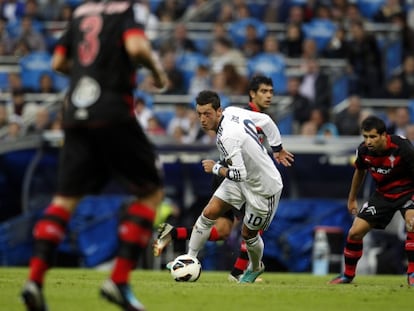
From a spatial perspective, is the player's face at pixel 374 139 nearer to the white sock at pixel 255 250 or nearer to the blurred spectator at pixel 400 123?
the white sock at pixel 255 250

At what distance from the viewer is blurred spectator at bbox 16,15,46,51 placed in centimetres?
2319

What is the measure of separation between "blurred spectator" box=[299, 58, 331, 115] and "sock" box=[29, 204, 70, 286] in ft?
44.5

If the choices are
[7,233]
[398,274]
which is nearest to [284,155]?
[398,274]

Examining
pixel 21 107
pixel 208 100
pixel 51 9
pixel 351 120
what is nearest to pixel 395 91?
pixel 351 120

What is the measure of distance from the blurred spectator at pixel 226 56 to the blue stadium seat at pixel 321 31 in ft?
6.61

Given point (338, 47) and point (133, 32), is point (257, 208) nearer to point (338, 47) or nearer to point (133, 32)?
point (133, 32)

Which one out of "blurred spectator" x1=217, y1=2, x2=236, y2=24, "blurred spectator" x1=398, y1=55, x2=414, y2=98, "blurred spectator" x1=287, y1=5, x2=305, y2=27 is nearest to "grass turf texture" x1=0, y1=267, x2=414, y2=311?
"blurred spectator" x1=398, y1=55, x2=414, y2=98

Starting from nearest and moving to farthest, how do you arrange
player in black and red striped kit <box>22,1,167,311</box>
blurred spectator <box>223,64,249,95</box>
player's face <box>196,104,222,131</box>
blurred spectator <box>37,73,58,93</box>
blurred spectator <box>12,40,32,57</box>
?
player in black and red striped kit <box>22,1,167,311</box>, player's face <box>196,104,222,131</box>, blurred spectator <box>223,64,249,95</box>, blurred spectator <box>37,73,58,93</box>, blurred spectator <box>12,40,32,57</box>

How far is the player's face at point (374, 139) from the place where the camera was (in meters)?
11.6

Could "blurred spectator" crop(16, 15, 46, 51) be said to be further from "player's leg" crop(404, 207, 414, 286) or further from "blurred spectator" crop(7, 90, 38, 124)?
"player's leg" crop(404, 207, 414, 286)

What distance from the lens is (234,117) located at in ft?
37.1

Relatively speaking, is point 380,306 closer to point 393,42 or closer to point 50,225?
point 50,225

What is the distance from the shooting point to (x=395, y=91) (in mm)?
21281

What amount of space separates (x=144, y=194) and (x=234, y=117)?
3.77m
